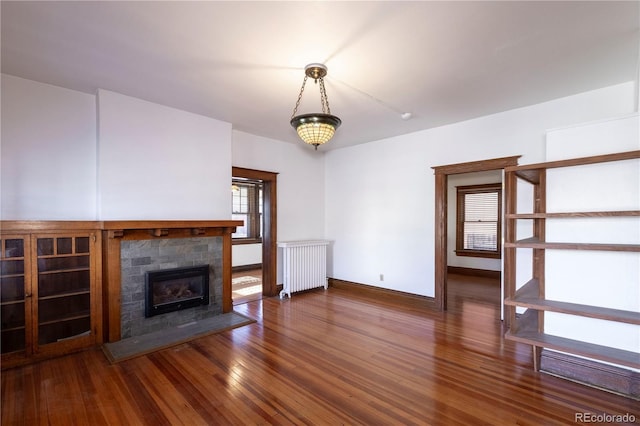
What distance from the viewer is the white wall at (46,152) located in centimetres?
290

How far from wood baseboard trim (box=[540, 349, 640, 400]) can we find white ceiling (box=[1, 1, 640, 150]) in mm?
2612

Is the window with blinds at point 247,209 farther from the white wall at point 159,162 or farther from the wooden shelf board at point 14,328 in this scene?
the wooden shelf board at point 14,328

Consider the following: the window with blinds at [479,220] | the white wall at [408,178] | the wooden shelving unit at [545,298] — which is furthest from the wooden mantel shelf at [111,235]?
the window with blinds at [479,220]

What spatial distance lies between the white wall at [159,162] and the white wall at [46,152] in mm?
231

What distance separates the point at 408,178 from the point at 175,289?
3872 millimetres

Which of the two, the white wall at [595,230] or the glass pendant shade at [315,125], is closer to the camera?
the white wall at [595,230]

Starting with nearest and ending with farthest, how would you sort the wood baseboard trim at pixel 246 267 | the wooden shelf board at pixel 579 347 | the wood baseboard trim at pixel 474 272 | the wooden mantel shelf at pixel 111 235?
the wooden shelf board at pixel 579 347 → the wooden mantel shelf at pixel 111 235 → the wood baseboard trim at pixel 474 272 → the wood baseboard trim at pixel 246 267

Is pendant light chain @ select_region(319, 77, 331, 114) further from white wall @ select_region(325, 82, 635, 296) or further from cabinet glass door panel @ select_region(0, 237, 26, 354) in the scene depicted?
cabinet glass door panel @ select_region(0, 237, 26, 354)

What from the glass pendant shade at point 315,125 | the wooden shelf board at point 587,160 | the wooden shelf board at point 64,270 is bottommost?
the wooden shelf board at point 64,270

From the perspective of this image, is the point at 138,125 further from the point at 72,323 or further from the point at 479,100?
the point at 479,100

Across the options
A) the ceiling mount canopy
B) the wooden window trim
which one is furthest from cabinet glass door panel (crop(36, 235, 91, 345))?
the wooden window trim

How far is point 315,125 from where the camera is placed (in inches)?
95.3

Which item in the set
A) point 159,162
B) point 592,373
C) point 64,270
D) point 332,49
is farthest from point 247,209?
point 592,373

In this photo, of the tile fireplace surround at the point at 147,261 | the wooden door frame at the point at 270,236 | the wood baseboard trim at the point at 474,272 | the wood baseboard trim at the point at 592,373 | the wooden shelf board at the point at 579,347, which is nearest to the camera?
the wooden shelf board at the point at 579,347
